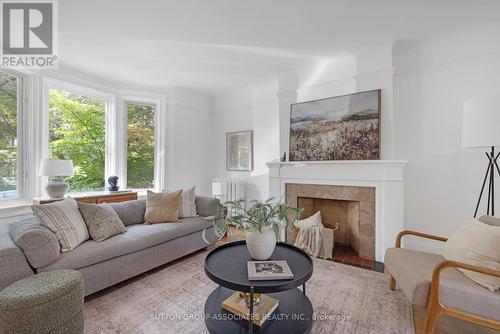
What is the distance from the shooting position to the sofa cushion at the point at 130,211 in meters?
2.82

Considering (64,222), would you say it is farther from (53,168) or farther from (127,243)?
(53,168)

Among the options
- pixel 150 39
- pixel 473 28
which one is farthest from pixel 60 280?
pixel 473 28

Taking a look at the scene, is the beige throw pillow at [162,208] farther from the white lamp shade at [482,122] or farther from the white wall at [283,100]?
the white lamp shade at [482,122]

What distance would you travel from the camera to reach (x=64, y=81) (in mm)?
3498

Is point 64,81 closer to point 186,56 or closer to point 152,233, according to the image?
point 186,56

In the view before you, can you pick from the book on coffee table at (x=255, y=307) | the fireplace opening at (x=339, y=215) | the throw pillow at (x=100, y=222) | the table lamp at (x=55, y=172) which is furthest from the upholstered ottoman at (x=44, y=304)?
the fireplace opening at (x=339, y=215)

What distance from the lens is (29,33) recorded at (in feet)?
8.50

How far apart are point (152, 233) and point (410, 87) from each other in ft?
11.7

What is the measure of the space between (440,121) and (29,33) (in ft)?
15.9

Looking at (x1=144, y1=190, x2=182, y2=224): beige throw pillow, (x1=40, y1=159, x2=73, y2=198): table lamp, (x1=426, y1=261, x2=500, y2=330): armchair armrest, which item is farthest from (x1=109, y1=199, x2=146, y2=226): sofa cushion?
(x1=426, y1=261, x2=500, y2=330): armchair armrest

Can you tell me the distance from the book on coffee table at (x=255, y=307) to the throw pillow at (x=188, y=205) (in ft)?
5.22

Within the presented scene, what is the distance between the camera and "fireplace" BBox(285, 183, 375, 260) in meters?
2.93

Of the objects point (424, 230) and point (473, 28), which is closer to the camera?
point (473, 28)

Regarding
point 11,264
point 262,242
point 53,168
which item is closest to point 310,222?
point 262,242
